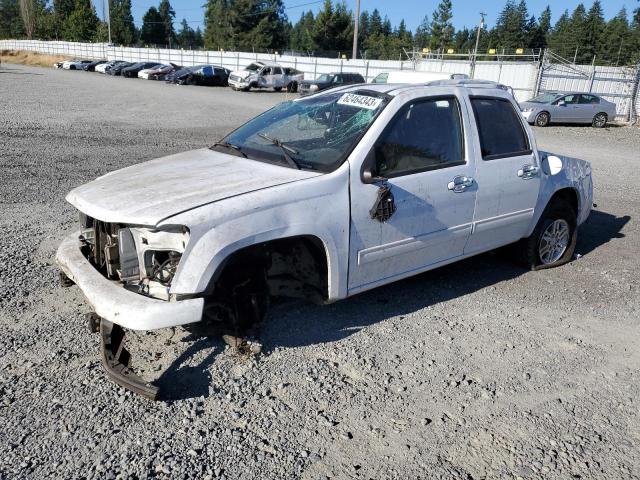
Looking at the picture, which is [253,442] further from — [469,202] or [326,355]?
[469,202]

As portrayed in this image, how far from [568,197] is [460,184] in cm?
201

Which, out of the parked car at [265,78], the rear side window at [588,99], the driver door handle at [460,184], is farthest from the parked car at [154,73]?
the driver door handle at [460,184]

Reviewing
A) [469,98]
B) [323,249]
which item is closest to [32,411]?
[323,249]

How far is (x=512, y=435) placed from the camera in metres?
3.14

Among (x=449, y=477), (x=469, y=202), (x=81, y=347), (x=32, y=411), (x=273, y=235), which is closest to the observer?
(x=449, y=477)

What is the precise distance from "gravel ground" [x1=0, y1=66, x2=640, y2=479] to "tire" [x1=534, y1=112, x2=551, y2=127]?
1703cm

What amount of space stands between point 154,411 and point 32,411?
66 cm

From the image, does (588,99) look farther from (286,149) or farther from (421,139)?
(286,149)

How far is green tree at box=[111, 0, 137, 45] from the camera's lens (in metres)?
87.8

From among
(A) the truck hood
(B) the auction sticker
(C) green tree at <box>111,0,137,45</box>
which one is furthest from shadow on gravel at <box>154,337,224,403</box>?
(C) green tree at <box>111,0,137,45</box>

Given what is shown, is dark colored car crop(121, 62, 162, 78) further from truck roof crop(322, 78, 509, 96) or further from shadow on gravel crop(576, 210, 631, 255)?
truck roof crop(322, 78, 509, 96)

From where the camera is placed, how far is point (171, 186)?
3627 millimetres

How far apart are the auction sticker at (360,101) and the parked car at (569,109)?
18667mm

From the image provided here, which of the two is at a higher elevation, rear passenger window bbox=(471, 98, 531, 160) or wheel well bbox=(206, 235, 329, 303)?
rear passenger window bbox=(471, 98, 531, 160)
